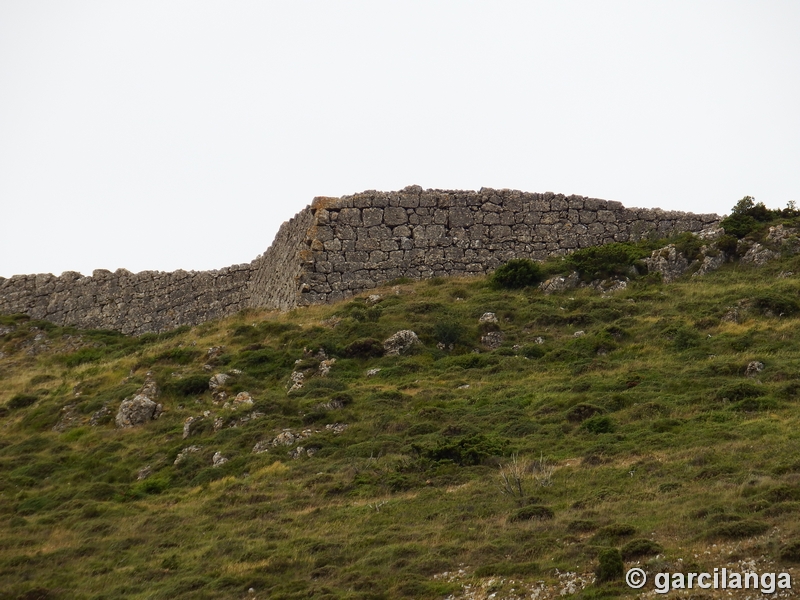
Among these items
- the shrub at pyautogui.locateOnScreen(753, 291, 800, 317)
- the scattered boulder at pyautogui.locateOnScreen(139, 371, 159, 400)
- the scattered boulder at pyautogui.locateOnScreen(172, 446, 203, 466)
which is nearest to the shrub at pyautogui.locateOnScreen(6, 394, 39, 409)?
the scattered boulder at pyautogui.locateOnScreen(139, 371, 159, 400)

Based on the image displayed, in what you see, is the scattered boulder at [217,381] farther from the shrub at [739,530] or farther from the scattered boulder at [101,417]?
the shrub at [739,530]

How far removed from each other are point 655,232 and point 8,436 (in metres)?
17.6

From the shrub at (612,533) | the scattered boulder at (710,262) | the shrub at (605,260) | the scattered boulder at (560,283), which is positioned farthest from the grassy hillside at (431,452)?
the shrub at (605,260)

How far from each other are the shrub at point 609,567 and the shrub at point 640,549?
278 mm

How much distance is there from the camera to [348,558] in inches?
532

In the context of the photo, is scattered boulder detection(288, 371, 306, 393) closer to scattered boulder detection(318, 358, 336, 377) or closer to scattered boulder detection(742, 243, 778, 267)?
scattered boulder detection(318, 358, 336, 377)

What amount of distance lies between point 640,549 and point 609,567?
578 millimetres

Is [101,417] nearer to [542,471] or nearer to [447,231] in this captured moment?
[542,471]

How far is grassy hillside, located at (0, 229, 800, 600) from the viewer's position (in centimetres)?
1268

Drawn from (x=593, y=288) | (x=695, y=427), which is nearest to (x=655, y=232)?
(x=593, y=288)

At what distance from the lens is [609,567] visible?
1121 centimetres

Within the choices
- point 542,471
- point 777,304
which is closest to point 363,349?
point 542,471

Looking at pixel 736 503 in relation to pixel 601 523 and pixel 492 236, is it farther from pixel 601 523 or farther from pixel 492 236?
pixel 492 236

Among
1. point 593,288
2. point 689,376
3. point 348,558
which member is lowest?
point 348,558
